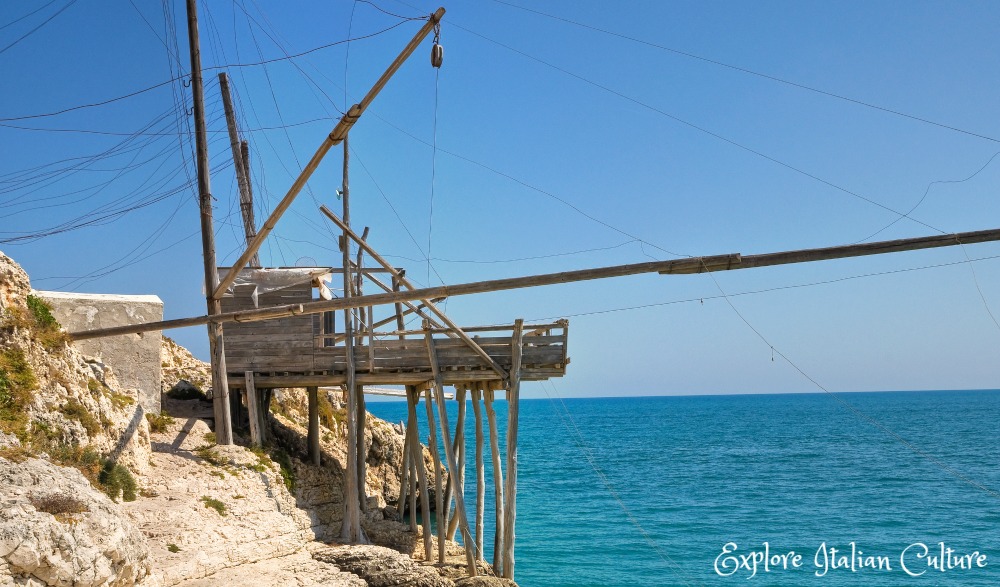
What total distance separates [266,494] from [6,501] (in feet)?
29.4

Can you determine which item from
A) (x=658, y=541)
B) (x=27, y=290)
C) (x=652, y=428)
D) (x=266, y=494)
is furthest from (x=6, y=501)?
(x=652, y=428)

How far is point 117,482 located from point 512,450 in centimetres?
792

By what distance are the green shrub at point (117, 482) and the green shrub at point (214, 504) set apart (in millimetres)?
1414

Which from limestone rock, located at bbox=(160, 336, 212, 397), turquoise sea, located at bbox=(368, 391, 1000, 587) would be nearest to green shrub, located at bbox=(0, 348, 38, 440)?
limestone rock, located at bbox=(160, 336, 212, 397)

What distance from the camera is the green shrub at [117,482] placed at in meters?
15.5

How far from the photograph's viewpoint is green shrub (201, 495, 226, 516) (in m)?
17.2

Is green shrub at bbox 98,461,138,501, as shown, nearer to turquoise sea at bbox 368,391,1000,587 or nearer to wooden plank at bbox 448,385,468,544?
wooden plank at bbox 448,385,468,544

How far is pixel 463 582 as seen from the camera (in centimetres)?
1783

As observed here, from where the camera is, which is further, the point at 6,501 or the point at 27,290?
the point at 27,290

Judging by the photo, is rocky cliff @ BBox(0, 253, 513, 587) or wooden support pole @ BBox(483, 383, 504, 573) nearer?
rocky cliff @ BBox(0, 253, 513, 587)

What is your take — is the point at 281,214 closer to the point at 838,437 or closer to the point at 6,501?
the point at 6,501

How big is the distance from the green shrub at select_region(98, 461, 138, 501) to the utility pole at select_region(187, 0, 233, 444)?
4300mm

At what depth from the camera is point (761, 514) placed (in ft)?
123

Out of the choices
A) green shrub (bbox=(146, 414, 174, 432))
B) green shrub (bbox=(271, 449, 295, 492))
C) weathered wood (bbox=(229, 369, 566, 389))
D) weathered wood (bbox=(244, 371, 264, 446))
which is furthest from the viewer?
weathered wood (bbox=(244, 371, 264, 446))
